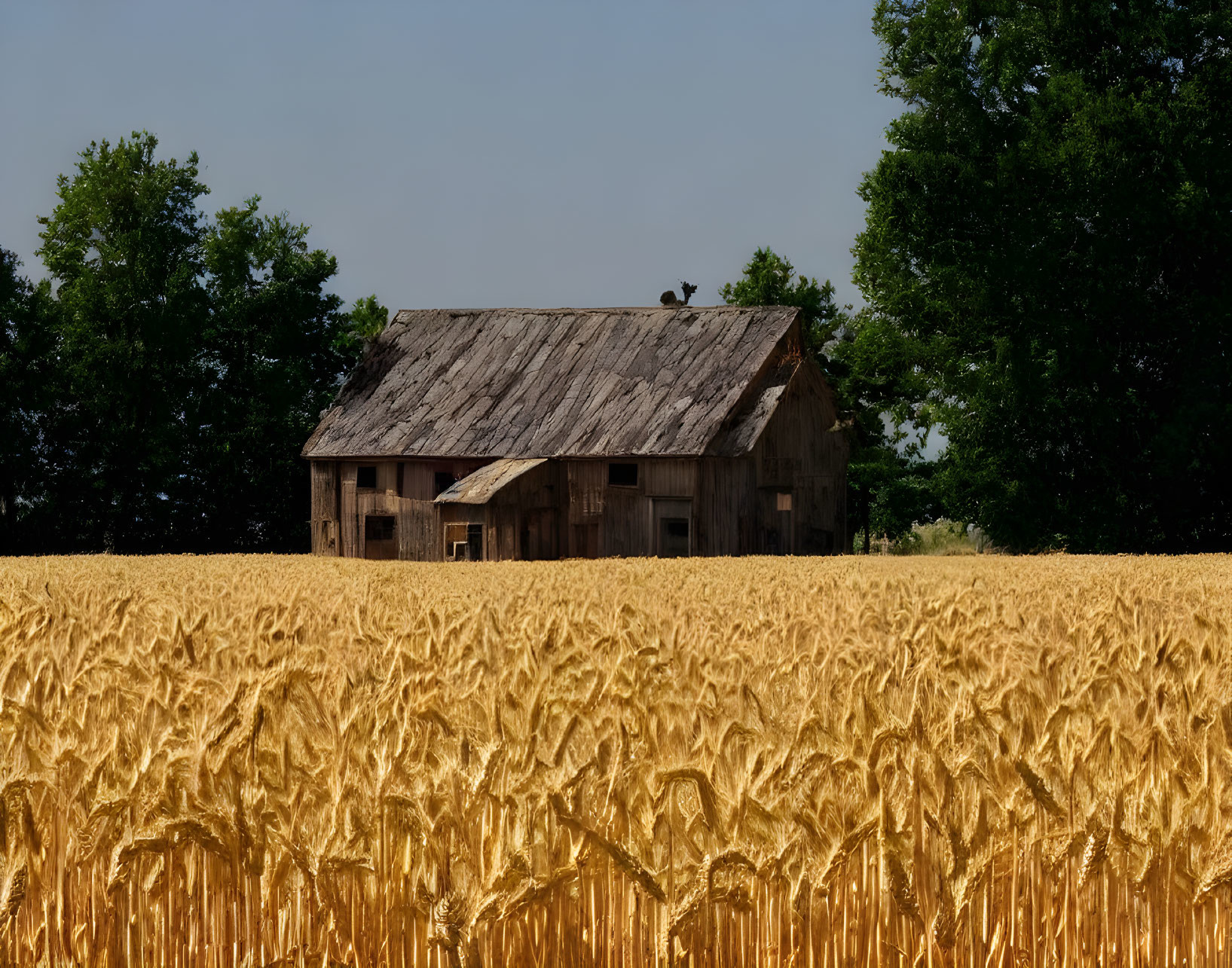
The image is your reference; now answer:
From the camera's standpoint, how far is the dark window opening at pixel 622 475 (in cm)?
4038

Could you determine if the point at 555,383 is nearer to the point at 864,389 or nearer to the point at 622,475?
the point at 622,475

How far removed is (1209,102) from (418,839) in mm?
43650

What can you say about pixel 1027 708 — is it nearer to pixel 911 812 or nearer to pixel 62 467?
pixel 911 812

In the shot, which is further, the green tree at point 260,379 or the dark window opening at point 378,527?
the green tree at point 260,379

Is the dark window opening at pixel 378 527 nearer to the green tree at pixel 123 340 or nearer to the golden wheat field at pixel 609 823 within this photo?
the green tree at pixel 123 340

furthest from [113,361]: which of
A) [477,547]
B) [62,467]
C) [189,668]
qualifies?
[189,668]

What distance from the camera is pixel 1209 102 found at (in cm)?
4134

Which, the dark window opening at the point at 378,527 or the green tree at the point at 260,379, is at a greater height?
the green tree at the point at 260,379

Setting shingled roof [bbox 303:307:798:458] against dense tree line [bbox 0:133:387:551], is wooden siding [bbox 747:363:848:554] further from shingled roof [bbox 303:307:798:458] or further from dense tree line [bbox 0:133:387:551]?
dense tree line [bbox 0:133:387:551]

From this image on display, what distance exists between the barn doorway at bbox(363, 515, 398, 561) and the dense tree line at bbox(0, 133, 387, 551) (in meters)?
11.4

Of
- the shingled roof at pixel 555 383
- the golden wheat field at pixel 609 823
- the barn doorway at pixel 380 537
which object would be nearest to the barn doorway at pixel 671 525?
the shingled roof at pixel 555 383

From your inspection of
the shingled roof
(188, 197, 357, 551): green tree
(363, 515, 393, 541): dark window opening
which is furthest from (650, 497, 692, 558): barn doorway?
(188, 197, 357, 551): green tree

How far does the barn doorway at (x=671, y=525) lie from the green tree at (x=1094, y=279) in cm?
950

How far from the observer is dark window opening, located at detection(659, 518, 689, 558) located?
129ft
